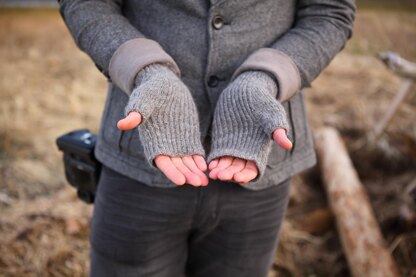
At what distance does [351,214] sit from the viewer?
2.20m

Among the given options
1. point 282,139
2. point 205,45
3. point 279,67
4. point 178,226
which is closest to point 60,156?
point 178,226

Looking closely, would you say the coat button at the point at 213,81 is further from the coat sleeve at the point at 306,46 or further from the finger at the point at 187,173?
the finger at the point at 187,173

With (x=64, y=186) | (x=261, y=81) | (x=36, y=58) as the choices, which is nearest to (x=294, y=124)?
(x=261, y=81)

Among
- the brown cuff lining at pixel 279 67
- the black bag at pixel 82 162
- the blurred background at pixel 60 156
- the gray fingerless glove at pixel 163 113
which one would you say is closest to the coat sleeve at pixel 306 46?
the brown cuff lining at pixel 279 67

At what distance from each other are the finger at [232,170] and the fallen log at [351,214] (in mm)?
1300

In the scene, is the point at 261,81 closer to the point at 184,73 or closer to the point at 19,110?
the point at 184,73

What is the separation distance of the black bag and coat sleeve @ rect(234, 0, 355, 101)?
1.60 ft

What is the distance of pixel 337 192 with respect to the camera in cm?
237

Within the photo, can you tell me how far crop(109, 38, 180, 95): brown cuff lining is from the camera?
93 cm

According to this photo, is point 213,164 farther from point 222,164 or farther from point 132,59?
point 132,59

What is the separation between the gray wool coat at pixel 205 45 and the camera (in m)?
0.98

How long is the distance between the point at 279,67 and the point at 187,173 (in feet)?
1.11

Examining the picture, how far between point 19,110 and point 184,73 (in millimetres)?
2562

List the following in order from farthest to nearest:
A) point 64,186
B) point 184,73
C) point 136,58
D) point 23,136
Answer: point 23,136, point 64,186, point 184,73, point 136,58
